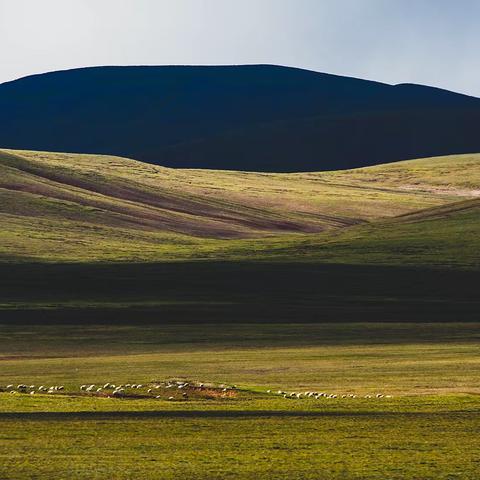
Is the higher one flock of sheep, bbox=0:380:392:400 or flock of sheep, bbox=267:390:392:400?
flock of sheep, bbox=267:390:392:400

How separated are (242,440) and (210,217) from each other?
118 m

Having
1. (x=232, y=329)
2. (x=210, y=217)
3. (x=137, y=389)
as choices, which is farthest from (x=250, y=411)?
(x=210, y=217)

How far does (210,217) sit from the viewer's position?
145250 millimetres

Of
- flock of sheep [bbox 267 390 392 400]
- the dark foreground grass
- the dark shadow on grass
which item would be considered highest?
the dark foreground grass

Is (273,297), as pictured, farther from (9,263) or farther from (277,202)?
(277,202)

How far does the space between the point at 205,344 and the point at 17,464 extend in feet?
128

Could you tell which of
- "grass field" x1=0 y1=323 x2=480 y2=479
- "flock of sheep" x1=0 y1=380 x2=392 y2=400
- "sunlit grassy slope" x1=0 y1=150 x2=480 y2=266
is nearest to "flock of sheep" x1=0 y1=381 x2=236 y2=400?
"flock of sheep" x1=0 y1=380 x2=392 y2=400

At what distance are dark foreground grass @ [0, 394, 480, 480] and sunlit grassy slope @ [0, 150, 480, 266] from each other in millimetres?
65990

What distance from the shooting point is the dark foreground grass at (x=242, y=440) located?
932 inches

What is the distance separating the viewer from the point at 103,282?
87.1 meters

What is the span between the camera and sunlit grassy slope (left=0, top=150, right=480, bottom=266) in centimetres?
10762

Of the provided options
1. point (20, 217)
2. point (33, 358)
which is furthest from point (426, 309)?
point (20, 217)

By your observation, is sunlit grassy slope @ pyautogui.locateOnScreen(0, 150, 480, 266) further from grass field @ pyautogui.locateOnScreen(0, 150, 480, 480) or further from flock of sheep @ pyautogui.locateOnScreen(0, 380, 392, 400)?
flock of sheep @ pyautogui.locateOnScreen(0, 380, 392, 400)

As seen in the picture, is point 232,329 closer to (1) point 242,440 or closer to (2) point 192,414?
(2) point 192,414
